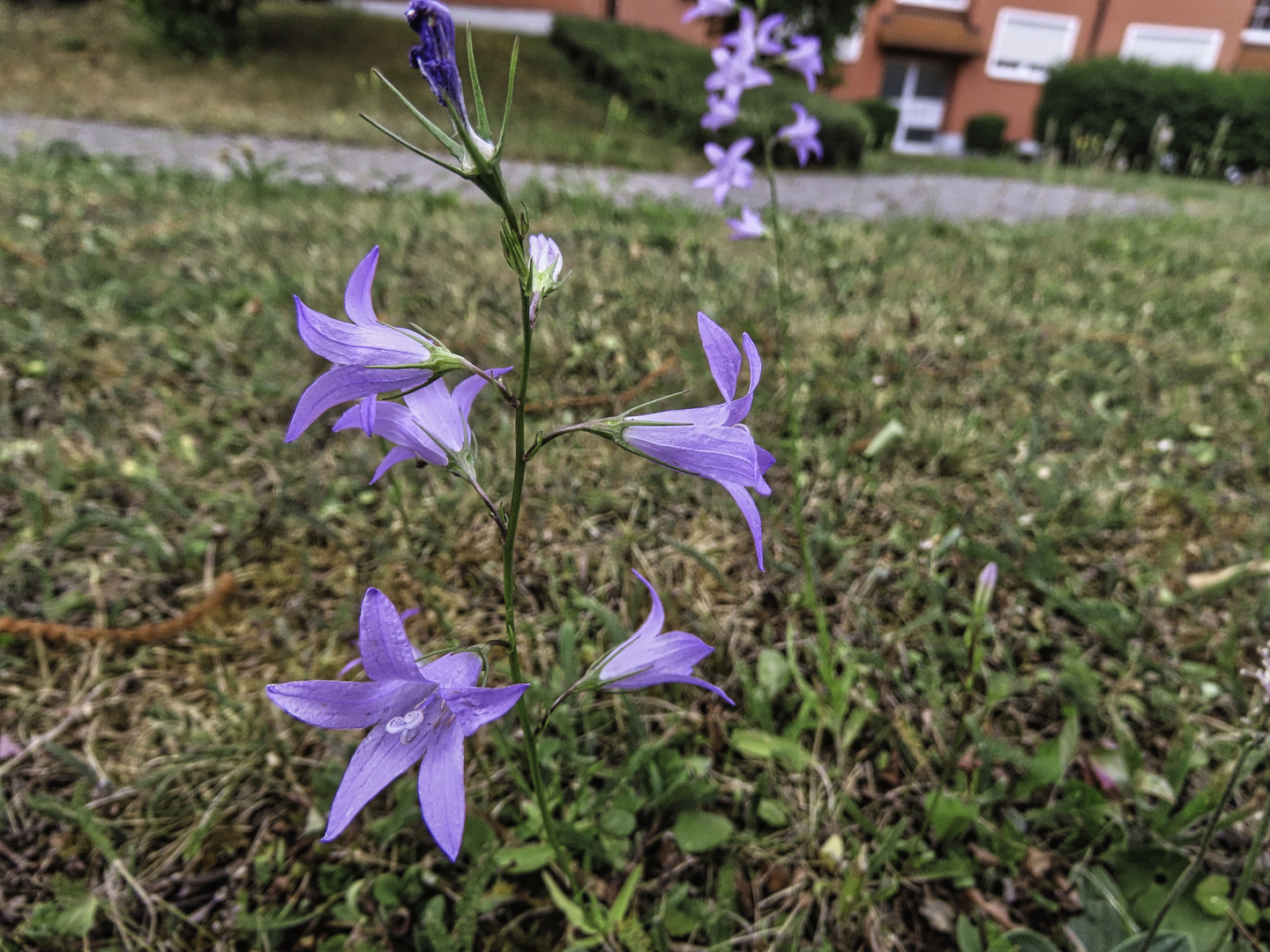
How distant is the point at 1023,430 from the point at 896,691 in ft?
4.98

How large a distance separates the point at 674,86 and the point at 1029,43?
19845 millimetres

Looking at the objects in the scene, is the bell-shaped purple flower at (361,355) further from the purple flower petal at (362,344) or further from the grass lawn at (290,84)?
the grass lawn at (290,84)

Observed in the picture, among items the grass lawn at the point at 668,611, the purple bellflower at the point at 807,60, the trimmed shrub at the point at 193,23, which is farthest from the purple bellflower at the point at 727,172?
the trimmed shrub at the point at 193,23

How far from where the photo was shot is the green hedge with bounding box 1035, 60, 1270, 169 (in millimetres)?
19906

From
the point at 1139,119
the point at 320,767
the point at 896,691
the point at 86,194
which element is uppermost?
the point at 1139,119

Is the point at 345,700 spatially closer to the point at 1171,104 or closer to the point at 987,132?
the point at 1171,104

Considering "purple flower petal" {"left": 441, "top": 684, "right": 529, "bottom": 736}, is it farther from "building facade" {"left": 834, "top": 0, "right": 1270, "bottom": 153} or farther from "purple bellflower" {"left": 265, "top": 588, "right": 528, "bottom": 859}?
"building facade" {"left": 834, "top": 0, "right": 1270, "bottom": 153}

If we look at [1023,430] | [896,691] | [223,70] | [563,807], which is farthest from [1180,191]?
[223,70]

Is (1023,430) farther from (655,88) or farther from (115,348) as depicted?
(655,88)

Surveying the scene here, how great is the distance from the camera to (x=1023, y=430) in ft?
9.37

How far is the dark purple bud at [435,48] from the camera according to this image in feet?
2.50

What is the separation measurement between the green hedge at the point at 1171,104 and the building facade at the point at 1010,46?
3.51 metres

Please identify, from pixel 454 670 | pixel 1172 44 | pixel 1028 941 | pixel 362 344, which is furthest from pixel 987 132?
pixel 454 670

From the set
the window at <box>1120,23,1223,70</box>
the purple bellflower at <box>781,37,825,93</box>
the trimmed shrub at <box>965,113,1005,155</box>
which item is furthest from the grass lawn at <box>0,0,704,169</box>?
the window at <box>1120,23,1223,70</box>
